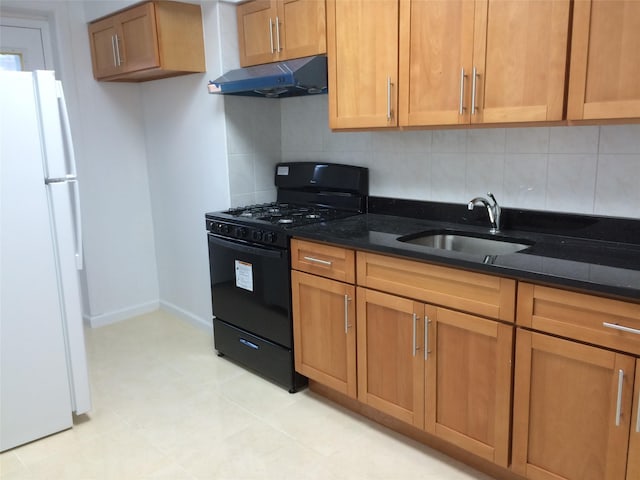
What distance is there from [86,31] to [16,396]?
2.46 metres

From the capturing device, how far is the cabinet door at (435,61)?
2072mm

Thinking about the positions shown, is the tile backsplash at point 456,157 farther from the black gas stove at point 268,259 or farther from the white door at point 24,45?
the white door at point 24,45

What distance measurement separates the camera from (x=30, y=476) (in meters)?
2.18

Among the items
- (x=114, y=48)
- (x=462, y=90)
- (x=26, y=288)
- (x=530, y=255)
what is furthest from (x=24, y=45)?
(x=530, y=255)

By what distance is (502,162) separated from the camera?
243 cm

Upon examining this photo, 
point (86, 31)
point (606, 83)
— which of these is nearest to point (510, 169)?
point (606, 83)

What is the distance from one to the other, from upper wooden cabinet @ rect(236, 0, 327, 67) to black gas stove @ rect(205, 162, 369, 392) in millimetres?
697

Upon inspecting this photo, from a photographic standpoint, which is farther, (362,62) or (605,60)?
(362,62)

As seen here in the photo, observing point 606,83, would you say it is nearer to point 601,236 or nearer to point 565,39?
point 565,39

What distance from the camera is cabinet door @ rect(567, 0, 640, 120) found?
66.2 inches

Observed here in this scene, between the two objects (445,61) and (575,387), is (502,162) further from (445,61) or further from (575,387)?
(575,387)

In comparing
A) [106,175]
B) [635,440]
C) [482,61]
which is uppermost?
[482,61]

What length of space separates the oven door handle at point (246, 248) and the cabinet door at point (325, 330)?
16 centimetres

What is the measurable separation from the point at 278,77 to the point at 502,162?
1.17 m
